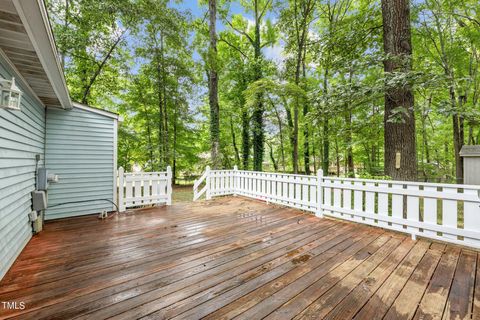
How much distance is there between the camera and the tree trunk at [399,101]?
13.1ft

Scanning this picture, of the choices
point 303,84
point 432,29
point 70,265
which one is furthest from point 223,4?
point 70,265

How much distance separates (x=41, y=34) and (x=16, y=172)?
5.95ft

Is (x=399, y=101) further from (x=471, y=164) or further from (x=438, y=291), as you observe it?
(x=471, y=164)

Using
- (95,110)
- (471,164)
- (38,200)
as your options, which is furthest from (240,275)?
(471,164)

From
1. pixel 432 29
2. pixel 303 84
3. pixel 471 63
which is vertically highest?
pixel 432 29

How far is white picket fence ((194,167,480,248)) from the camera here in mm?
2669

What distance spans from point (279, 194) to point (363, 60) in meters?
3.41

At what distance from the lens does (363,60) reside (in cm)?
437

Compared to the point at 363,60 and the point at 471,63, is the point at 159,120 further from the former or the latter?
the point at 471,63

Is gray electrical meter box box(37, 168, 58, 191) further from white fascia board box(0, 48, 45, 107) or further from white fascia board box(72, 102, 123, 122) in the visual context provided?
white fascia board box(72, 102, 123, 122)

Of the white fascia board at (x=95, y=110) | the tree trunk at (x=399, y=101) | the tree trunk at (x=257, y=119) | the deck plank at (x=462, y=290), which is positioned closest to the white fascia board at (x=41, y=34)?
the white fascia board at (x=95, y=110)

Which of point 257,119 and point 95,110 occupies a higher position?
point 257,119

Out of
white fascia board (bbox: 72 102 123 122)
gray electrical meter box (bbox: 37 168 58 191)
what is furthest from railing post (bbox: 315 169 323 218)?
gray electrical meter box (bbox: 37 168 58 191)

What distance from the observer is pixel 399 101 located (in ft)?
13.1
